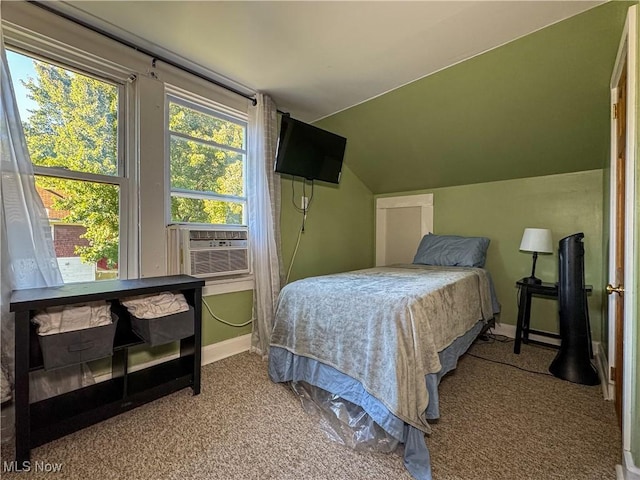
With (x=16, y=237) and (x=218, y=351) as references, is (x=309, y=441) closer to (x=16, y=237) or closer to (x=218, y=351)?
(x=218, y=351)

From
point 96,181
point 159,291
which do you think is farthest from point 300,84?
point 159,291

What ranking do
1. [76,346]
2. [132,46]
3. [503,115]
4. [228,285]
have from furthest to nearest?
[228,285]
[503,115]
[132,46]
[76,346]

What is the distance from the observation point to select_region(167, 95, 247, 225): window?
2.28 metres

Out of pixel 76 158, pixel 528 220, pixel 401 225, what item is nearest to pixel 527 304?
pixel 528 220

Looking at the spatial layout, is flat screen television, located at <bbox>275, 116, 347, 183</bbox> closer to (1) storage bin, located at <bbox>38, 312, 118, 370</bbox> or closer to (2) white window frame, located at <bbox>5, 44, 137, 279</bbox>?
(2) white window frame, located at <bbox>5, 44, 137, 279</bbox>

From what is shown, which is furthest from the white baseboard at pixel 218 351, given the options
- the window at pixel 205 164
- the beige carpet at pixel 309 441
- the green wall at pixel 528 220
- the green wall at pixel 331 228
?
the green wall at pixel 528 220

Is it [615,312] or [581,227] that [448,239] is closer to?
[581,227]

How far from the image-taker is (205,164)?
2.46 meters

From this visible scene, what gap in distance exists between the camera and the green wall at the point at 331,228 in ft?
9.98

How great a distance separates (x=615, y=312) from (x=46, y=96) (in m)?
3.65

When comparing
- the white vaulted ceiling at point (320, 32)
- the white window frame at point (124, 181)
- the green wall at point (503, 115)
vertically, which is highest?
the white vaulted ceiling at point (320, 32)

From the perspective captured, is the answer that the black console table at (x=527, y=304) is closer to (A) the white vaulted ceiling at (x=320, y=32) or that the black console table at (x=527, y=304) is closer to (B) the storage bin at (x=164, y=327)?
(A) the white vaulted ceiling at (x=320, y=32)

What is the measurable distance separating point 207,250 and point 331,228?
1.63 meters

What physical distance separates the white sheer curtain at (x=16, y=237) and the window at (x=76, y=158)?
5.9 inches
